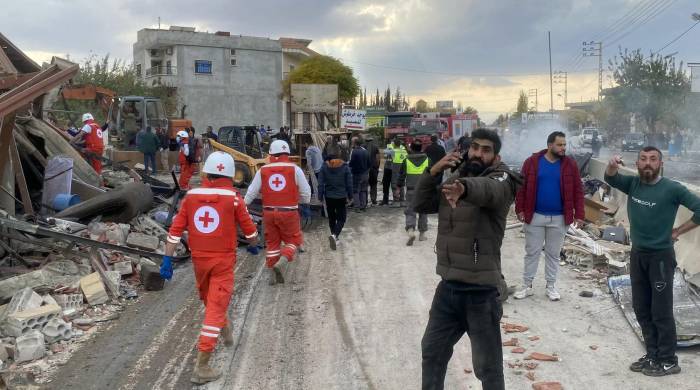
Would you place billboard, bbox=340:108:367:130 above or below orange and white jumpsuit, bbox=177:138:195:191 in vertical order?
above

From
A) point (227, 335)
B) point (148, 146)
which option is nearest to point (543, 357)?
point (227, 335)

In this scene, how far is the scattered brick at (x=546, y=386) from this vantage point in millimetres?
5039

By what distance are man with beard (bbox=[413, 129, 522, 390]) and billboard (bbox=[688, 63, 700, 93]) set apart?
2049 inches

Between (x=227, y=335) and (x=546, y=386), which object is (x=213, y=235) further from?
(x=546, y=386)

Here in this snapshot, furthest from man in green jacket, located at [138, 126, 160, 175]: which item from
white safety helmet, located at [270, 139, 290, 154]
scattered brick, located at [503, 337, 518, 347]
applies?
scattered brick, located at [503, 337, 518, 347]

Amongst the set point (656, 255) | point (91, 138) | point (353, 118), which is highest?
point (353, 118)

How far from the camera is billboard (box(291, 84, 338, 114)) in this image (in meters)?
Answer: 23.2

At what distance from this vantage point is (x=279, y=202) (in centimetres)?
839

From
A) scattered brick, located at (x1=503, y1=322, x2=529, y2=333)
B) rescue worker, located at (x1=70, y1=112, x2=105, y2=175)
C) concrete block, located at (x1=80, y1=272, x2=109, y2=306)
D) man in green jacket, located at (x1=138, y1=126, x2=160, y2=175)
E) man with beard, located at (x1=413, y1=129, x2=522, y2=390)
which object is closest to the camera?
man with beard, located at (x1=413, y1=129, x2=522, y2=390)

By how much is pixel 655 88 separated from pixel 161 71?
38.1 m

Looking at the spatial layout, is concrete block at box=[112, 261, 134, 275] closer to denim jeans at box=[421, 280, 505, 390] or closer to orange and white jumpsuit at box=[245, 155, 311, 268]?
orange and white jumpsuit at box=[245, 155, 311, 268]

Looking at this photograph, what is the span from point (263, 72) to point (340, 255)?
46841 millimetres

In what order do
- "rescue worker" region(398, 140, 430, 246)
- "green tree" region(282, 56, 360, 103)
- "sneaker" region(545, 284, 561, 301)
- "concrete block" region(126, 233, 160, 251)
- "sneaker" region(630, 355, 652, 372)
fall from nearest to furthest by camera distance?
"sneaker" region(630, 355, 652, 372) < "sneaker" region(545, 284, 561, 301) < "concrete block" region(126, 233, 160, 251) < "rescue worker" region(398, 140, 430, 246) < "green tree" region(282, 56, 360, 103)

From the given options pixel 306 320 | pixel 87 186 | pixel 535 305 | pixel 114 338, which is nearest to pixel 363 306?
pixel 306 320
